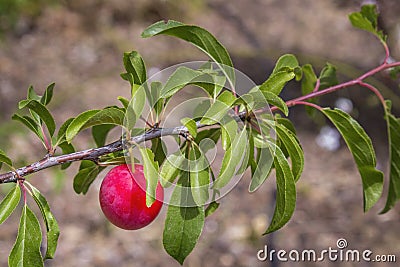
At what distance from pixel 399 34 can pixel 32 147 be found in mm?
1984

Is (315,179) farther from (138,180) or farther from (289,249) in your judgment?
(138,180)

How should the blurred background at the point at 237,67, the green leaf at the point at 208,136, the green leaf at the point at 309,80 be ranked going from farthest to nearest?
the blurred background at the point at 237,67, the green leaf at the point at 309,80, the green leaf at the point at 208,136

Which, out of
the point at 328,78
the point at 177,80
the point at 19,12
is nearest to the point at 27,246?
the point at 177,80

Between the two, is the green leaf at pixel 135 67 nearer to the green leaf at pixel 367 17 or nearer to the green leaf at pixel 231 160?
the green leaf at pixel 231 160

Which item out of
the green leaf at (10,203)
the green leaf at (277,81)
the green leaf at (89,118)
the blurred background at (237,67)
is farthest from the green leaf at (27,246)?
the blurred background at (237,67)

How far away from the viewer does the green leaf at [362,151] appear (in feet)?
2.55

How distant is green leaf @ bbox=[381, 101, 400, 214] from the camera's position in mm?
913

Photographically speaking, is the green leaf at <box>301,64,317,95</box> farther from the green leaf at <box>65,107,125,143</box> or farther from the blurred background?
the blurred background

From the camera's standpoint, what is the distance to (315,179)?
2.73 m

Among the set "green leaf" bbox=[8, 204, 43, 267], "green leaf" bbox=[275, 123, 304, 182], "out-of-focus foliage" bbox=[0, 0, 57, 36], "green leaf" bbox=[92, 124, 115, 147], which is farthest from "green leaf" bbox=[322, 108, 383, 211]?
"out-of-focus foliage" bbox=[0, 0, 57, 36]

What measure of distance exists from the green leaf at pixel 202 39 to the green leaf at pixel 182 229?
0.59 ft

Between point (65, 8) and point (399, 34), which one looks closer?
point (399, 34)

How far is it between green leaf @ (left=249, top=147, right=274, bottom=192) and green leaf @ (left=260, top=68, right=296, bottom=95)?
8cm

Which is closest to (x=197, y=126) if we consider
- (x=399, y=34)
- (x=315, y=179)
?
(x=315, y=179)
